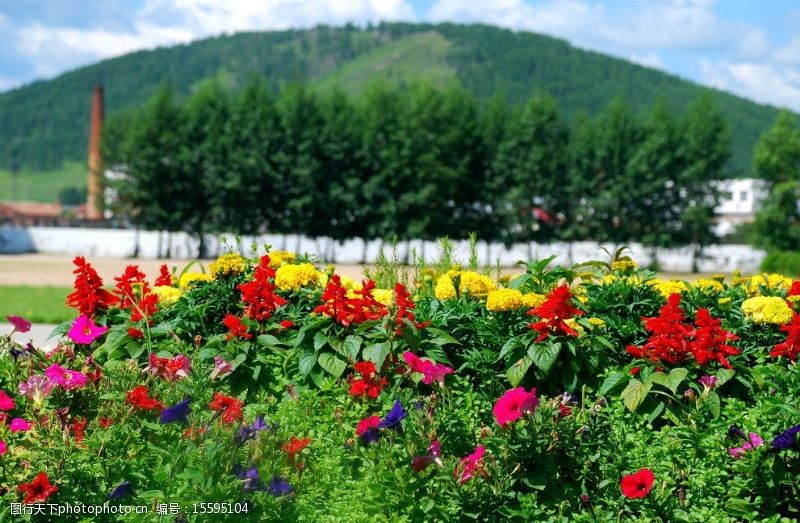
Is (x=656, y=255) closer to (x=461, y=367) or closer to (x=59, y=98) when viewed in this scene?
(x=461, y=367)

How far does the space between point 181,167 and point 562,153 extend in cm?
1973

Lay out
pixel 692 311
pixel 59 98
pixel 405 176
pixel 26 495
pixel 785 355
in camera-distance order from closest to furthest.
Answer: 1. pixel 26 495
2. pixel 785 355
3. pixel 692 311
4. pixel 405 176
5. pixel 59 98

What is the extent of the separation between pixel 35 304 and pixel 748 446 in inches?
566

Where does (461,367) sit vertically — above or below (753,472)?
above

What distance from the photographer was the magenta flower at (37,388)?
3.95m

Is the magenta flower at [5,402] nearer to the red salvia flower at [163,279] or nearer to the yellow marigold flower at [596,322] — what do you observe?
the red salvia flower at [163,279]

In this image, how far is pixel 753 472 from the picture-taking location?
143 inches

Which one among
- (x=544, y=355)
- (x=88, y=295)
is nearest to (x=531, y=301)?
(x=544, y=355)

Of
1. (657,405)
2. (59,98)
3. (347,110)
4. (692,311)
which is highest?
(59,98)

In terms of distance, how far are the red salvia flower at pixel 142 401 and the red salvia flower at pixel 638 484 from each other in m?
1.94

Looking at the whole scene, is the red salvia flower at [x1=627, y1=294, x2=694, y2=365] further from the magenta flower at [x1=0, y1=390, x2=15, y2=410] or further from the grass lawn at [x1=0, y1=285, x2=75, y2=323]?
the grass lawn at [x1=0, y1=285, x2=75, y2=323]

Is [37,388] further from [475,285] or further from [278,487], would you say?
[475,285]

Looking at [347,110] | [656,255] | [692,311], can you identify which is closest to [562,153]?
[656,255]

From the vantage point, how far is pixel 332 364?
414 cm
